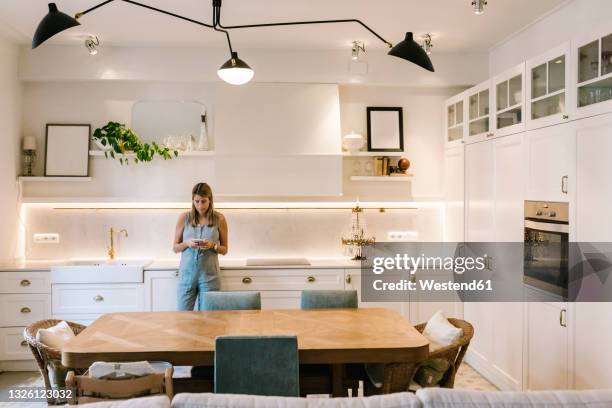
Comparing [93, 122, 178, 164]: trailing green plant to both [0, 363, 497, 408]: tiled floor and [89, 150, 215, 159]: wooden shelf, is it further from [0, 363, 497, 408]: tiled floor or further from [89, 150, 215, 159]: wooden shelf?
[0, 363, 497, 408]: tiled floor

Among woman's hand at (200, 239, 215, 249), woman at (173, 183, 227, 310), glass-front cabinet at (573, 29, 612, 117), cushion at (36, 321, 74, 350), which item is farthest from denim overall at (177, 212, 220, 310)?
glass-front cabinet at (573, 29, 612, 117)

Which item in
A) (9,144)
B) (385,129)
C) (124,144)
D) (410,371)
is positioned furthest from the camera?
(385,129)

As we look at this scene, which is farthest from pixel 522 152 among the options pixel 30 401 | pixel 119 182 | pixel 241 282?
pixel 30 401

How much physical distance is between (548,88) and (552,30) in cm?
85

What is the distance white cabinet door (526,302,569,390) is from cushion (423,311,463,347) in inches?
28.1

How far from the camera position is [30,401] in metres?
3.80

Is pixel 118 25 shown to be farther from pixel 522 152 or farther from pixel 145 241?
pixel 522 152

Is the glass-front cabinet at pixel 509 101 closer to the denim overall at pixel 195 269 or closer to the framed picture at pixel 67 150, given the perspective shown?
the denim overall at pixel 195 269

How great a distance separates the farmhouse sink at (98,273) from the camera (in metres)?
4.40

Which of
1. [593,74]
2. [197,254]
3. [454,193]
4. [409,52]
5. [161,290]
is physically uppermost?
[409,52]

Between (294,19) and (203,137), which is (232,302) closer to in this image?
(203,137)

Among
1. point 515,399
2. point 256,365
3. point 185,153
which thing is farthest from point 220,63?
point 515,399

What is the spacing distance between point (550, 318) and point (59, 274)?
3.74m

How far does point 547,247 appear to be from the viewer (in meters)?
3.34
